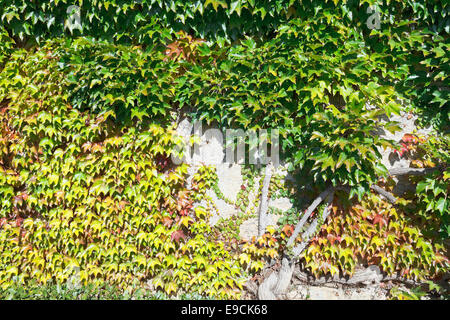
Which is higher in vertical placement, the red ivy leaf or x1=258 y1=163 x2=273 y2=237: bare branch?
x1=258 y1=163 x2=273 y2=237: bare branch

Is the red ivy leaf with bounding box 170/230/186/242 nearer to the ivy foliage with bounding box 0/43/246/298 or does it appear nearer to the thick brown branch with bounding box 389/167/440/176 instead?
the ivy foliage with bounding box 0/43/246/298

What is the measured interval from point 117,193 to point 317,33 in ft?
8.44

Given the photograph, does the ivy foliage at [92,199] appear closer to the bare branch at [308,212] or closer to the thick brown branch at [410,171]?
the bare branch at [308,212]

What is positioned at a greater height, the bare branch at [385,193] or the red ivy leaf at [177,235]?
the bare branch at [385,193]

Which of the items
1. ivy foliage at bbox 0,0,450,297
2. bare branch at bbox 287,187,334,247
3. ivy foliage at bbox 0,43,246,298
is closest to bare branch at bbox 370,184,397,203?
ivy foliage at bbox 0,0,450,297

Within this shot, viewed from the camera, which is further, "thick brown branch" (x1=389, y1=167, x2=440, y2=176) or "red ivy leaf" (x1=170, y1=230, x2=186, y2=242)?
"red ivy leaf" (x1=170, y1=230, x2=186, y2=242)

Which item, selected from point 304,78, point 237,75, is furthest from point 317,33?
point 237,75

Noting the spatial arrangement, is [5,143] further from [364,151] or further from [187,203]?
[364,151]

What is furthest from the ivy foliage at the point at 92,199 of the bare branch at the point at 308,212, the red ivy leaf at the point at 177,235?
the bare branch at the point at 308,212

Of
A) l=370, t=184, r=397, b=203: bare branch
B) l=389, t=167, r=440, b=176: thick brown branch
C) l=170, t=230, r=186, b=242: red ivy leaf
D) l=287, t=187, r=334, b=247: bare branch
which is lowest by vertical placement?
l=170, t=230, r=186, b=242: red ivy leaf

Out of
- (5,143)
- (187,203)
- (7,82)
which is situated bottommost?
(187,203)

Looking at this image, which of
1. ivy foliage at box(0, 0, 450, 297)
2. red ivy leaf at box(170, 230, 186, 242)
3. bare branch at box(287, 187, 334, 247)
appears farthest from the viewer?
red ivy leaf at box(170, 230, 186, 242)

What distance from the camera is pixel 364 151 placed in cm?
251

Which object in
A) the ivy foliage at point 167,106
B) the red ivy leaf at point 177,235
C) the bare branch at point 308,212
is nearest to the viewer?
the ivy foliage at point 167,106
